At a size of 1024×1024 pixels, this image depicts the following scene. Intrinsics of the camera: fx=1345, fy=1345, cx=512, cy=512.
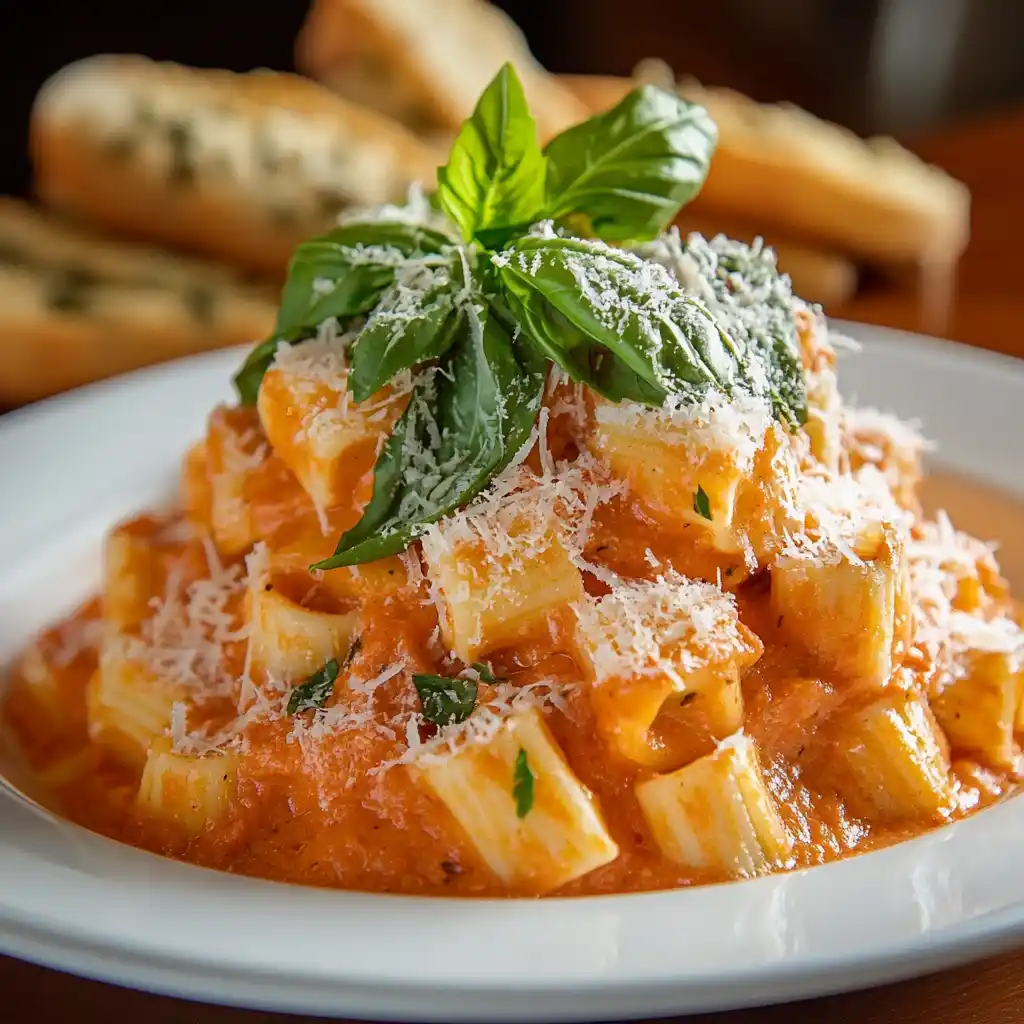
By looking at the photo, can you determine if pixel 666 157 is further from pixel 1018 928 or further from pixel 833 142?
pixel 833 142

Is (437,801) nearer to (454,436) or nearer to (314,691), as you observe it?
(314,691)

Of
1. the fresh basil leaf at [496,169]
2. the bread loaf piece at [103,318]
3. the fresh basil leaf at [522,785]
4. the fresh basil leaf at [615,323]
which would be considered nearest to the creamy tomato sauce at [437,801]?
the fresh basil leaf at [522,785]

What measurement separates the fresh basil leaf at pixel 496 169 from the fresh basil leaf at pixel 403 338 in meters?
0.24

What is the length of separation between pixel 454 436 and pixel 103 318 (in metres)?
2.05

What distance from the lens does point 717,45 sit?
8125 mm

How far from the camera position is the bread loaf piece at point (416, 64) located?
468 centimetres

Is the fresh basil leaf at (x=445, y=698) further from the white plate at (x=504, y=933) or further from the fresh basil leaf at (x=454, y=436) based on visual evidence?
the white plate at (x=504, y=933)

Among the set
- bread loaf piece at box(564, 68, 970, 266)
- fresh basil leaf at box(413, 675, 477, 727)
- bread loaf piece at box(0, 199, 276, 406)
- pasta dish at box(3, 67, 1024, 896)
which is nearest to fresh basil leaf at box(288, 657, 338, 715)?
pasta dish at box(3, 67, 1024, 896)

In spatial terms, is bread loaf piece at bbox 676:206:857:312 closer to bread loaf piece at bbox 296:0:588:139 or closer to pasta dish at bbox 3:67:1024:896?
bread loaf piece at bbox 296:0:588:139

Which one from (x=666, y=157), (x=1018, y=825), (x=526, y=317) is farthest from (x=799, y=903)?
(x=666, y=157)

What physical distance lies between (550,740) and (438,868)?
0.25 meters

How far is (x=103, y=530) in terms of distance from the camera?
2854 millimetres

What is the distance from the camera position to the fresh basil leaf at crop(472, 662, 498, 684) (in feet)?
6.21

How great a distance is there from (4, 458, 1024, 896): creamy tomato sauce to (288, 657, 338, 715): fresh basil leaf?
38 millimetres
